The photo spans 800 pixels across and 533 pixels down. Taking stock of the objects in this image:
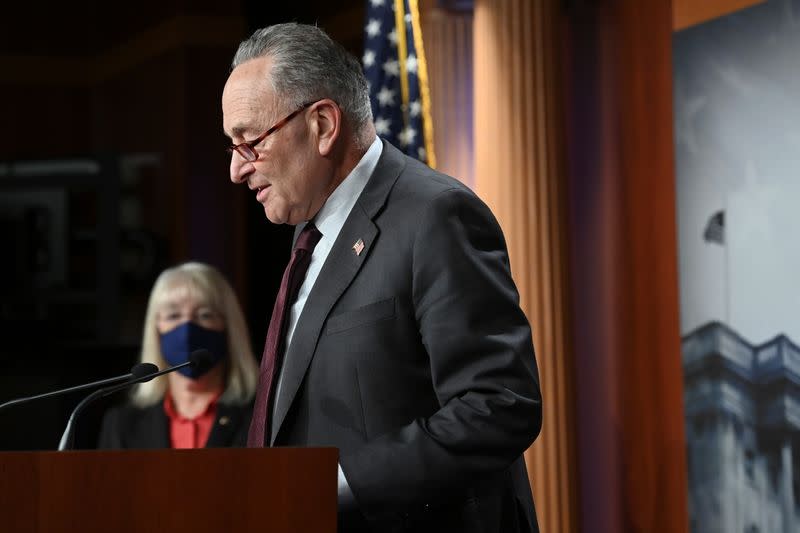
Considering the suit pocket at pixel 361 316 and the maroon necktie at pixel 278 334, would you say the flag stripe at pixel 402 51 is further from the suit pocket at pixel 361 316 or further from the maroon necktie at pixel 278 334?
the suit pocket at pixel 361 316

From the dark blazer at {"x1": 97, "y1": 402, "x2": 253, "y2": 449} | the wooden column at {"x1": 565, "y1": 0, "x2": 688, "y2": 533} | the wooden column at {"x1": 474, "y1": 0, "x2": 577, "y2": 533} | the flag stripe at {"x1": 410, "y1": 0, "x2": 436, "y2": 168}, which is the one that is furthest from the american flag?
the dark blazer at {"x1": 97, "y1": 402, "x2": 253, "y2": 449}

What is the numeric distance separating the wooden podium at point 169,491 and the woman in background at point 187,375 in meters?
2.09

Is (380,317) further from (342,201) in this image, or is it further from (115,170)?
(115,170)

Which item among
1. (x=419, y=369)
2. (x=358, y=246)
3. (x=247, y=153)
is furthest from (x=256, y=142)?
(x=419, y=369)

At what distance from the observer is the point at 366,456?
5.93 feet

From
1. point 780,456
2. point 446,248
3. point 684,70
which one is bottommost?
point 780,456

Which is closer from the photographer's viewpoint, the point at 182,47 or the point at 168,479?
the point at 168,479

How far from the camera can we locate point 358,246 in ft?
6.66

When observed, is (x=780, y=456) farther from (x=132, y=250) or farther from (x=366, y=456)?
(x=132, y=250)

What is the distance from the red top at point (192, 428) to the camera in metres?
3.68

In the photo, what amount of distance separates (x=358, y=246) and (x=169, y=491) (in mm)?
641

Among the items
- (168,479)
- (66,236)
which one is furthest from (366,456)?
(66,236)

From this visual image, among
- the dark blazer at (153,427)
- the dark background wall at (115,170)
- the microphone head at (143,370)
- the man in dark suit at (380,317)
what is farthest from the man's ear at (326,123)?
the dark background wall at (115,170)

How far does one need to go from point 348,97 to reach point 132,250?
550 cm
